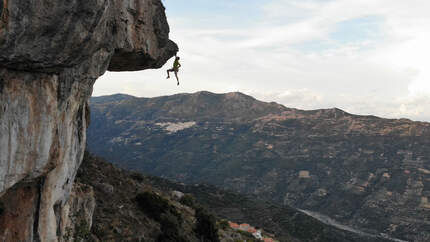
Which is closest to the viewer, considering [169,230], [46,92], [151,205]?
[46,92]

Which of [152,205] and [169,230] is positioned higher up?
[152,205]

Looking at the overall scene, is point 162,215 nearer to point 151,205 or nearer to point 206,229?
point 151,205

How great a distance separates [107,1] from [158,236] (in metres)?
19.1

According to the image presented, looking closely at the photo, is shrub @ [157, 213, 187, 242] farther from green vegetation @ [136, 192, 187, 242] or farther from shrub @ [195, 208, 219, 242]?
shrub @ [195, 208, 219, 242]

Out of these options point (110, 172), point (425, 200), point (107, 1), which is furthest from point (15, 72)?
point (425, 200)

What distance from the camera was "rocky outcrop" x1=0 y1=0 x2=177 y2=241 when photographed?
369 inches

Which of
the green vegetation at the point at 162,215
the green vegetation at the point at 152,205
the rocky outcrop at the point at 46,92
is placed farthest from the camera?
the green vegetation at the point at 152,205

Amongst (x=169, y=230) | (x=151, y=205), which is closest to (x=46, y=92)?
(x=169, y=230)

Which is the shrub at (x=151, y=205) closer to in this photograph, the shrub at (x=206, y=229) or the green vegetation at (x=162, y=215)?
the green vegetation at (x=162, y=215)

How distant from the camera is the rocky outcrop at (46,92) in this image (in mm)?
9383

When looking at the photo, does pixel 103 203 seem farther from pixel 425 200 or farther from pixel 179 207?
pixel 425 200

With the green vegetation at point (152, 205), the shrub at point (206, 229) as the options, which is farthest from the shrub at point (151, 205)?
the shrub at point (206, 229)

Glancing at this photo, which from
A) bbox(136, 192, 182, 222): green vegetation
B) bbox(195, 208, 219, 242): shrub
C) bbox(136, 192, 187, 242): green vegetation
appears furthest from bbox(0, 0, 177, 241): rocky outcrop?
bbox(195, 208, 219, 242): shrub

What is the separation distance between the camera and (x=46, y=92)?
11.4m
